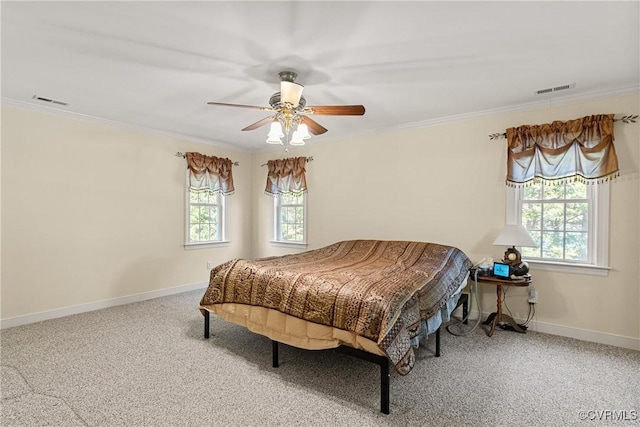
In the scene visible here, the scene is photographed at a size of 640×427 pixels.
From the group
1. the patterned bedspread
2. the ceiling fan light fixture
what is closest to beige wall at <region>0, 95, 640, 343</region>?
the patterned bedspread

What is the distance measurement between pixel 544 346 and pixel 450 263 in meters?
1.10

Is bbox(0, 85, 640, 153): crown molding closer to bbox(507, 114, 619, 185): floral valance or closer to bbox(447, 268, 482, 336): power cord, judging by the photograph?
bbox(507, 114, 619, 185): floral valance

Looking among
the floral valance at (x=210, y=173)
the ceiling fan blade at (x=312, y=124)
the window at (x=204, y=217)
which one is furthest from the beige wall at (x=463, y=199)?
the ceiling fan blade at (x=312, y=124)

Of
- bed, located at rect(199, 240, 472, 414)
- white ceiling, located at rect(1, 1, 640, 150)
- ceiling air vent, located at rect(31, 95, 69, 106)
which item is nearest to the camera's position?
white ceiling, located at rect(1, 1, 640, 150)

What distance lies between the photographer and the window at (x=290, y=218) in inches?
213

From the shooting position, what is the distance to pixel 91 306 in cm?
401

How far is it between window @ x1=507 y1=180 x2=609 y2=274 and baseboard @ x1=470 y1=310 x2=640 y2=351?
64cm

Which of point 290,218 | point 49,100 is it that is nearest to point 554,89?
point 290,218

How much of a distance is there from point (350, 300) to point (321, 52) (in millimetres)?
1778

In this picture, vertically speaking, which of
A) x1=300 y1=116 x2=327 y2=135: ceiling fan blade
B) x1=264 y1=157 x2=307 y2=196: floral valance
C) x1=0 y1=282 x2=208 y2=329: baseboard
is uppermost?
x1=300 y1=116 x2=327 y2=135: ceiling fan blade

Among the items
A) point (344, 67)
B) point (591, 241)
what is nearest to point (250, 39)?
point (344, 67)

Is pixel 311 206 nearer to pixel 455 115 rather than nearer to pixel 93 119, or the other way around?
pixel 455 115

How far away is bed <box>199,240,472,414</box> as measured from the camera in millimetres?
2049

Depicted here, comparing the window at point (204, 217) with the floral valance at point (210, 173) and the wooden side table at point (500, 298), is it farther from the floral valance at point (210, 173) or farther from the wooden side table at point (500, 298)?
the wooden side table at point (500, 298)
